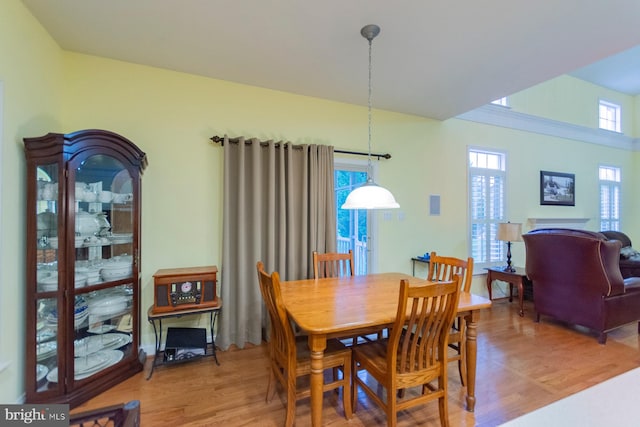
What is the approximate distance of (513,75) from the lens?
9.50 feet

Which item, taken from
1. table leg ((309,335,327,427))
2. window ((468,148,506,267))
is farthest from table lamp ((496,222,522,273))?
table leg ((309,335,327,427))

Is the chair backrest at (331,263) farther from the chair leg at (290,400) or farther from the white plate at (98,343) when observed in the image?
the white plate at (98,343)

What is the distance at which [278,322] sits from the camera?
5.92 ft

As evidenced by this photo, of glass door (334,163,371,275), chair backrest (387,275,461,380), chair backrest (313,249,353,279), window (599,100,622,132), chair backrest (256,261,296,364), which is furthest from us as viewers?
window (599,100,622,132)

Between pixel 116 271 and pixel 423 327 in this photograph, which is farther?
pixel 116 271

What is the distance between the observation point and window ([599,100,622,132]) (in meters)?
5.94

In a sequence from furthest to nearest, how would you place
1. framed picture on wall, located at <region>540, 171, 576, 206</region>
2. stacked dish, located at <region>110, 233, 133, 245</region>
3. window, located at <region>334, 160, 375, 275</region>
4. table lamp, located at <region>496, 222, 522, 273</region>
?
framed picture on wall, located at <region>540, 171, 576, 206</region>
table lamp, located at <region>496, 222, 522, 273</region>
window, located at <region>334, 160, 375, 275</region>
stacked dish, located at <region>110, 233, 133, 245</region>

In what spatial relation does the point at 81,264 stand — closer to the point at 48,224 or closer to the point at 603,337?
the point at 48,224

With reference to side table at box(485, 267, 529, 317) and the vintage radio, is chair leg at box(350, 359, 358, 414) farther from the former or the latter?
side table at box(485, 267, 529, 317)

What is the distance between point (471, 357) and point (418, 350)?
19.4 inches

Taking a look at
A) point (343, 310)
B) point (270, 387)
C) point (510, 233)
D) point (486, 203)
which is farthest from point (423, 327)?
point (486, 203)

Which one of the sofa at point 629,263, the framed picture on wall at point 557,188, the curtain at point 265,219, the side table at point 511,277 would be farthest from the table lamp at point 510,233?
the curtain at point 265,219

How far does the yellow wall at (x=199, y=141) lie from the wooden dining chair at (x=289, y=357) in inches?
54.2

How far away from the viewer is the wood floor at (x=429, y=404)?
191 centimetres
